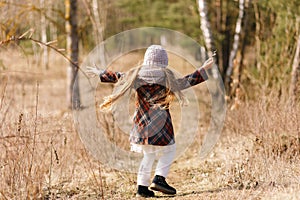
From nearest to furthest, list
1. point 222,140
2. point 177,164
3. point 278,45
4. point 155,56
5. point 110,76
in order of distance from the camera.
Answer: point 155,56, point 110,76, point 177,164, point 222,140, point 278,45

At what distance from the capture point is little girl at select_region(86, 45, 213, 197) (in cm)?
420

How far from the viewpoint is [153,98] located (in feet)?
13.8

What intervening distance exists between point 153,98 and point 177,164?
2.17 m

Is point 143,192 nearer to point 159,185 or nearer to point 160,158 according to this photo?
point 159,185

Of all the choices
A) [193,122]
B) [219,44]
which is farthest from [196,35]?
[193,122]

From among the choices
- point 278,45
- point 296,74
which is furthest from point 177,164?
point 278,45

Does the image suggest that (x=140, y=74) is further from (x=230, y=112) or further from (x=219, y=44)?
(x=219, y=44)

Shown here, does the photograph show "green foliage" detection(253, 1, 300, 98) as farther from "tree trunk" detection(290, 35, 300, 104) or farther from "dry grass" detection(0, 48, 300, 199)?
"dry grass" detection(0, 48, 300, 199)

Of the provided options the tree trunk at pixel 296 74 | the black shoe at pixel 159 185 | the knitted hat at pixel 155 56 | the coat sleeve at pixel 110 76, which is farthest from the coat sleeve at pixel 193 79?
the tree trunk at pixel 296 74

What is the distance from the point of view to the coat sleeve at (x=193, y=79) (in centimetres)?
419

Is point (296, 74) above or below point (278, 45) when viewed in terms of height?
below

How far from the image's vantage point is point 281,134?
17.2ft

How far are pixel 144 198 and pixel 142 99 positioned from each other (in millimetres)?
932

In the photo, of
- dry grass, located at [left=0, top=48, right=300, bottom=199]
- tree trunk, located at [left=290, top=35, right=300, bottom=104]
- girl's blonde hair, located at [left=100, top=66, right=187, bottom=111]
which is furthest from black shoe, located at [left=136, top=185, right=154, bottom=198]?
tree trunk, located at [left=290, top=35, right=300, bottom=104]
